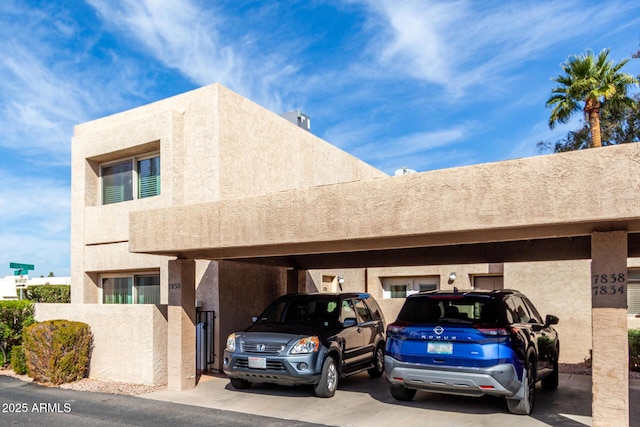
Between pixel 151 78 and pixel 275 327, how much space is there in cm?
992

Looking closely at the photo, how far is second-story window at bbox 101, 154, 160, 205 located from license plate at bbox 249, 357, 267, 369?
6084mm

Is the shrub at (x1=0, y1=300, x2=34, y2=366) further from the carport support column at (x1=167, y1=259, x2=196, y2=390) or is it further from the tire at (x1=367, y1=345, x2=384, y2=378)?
the tire at (x1=367, y1=345, x2=384, y2=378)

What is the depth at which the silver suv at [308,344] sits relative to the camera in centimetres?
937

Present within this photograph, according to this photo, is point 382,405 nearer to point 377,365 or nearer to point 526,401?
point 526,401

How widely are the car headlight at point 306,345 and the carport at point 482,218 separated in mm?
1515

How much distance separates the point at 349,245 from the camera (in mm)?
8922

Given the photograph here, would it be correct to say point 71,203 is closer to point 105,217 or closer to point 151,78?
point 105,217

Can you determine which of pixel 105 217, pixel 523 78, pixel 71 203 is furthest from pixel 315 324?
pixel 523 78

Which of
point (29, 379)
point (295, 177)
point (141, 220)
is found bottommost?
point (29, 379)

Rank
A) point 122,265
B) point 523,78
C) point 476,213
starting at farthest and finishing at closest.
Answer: point 523,78, point 122,265, point 476,213

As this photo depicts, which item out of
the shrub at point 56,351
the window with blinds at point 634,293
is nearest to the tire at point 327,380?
the shrub at point 56,351

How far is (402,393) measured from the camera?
30.0 ft

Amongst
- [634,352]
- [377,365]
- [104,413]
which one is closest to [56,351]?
[104,413]

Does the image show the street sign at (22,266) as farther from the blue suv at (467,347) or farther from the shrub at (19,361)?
the blue suv at (467,347)
